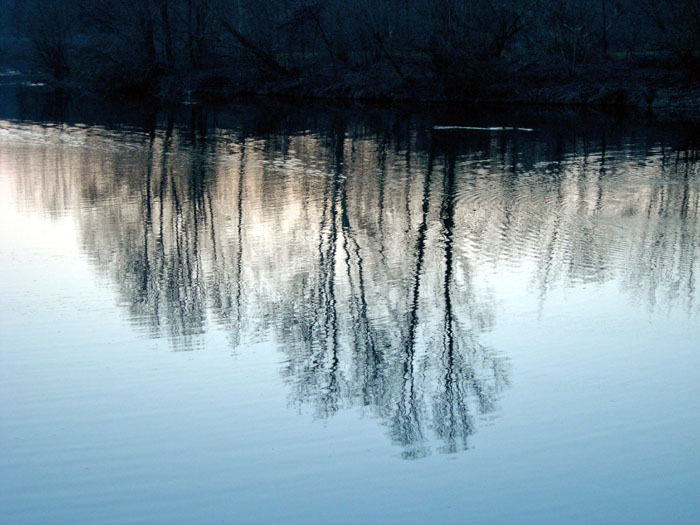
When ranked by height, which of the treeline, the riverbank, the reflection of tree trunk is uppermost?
the treeline

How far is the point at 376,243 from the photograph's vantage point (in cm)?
1290

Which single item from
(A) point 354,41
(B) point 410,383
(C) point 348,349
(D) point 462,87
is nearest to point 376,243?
(C) point 348,349

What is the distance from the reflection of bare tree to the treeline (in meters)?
18.2

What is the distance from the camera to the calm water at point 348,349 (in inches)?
244

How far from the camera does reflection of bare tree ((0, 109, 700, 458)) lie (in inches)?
331

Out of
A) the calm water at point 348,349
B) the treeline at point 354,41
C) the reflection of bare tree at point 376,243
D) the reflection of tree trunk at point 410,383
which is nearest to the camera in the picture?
the calm water at point 348,349

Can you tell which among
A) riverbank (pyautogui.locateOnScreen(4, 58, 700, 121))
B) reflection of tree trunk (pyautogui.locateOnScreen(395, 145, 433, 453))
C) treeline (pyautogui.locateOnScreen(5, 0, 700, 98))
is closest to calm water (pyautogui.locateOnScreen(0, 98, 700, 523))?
reflection of tree trunk (pyautogui.locateOnScreen(395, 145, 433, 453))

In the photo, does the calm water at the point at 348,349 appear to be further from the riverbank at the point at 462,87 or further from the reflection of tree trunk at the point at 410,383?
the riverbank at the point at 462,87

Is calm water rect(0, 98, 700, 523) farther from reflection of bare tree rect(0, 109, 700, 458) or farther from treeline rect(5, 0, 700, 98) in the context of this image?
treeline rect(5, 0, 700, 98)

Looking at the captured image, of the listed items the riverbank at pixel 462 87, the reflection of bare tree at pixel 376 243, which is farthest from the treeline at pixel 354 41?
the reflection of bare tree at pixel 376 243

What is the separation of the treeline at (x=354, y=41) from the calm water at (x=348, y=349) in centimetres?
2330

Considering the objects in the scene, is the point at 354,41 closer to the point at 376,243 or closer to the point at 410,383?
the point at 376,243

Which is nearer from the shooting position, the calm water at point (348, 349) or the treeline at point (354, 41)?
the calm water at point (348, 349)

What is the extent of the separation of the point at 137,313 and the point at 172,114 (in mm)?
25168
